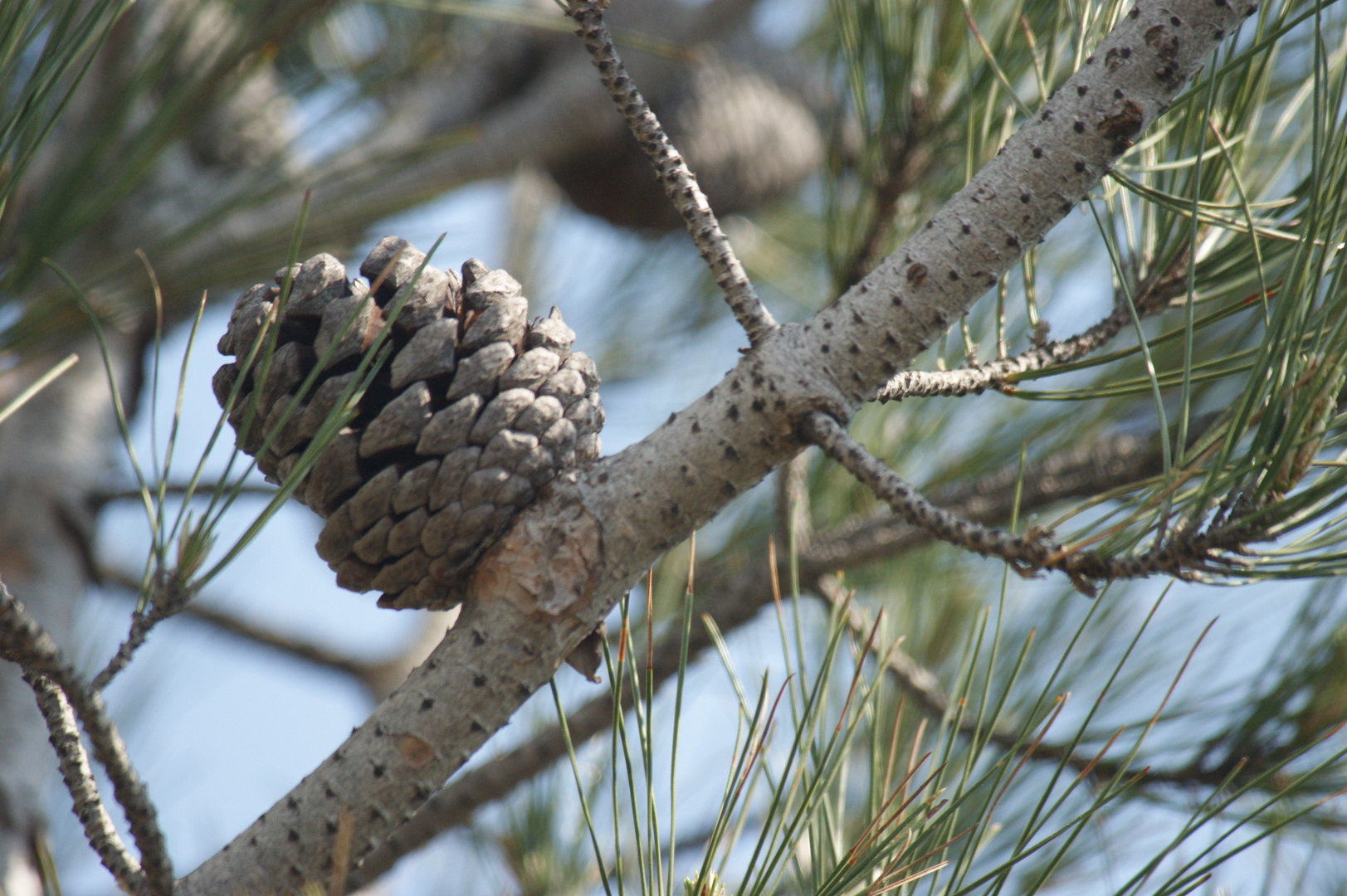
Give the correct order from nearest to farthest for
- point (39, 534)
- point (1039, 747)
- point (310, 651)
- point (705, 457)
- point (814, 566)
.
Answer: point (705, 457) → point (1039, 747) → point (814, 566) → point (39, 534) → point (310, 651)

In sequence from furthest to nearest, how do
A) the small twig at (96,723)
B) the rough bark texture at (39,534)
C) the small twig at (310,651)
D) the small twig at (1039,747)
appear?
the small twig at (310,651) → the rough bark texture at (39,534) → the small twig at (1039,747) → the small twig at (96,723)

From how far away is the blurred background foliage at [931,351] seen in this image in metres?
0.48

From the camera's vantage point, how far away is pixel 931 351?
131cm

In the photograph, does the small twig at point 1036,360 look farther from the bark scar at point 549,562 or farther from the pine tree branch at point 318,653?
the pine tree branch at point 318,653

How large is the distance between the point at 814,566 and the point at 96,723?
0.68 metres

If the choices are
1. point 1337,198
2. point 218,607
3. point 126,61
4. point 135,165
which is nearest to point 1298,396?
point 1337,198

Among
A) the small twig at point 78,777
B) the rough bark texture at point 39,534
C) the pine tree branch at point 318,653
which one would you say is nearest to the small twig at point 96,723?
the small twig at point 78,777

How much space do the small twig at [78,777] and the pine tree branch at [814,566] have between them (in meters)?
0.41

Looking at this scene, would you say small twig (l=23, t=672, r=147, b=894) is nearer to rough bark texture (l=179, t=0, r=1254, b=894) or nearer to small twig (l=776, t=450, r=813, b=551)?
rough bark texture (l=179, t=0, r=1254, b=894)

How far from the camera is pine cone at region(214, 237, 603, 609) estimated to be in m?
0.51

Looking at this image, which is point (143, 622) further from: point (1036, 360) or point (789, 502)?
point (789, 502)

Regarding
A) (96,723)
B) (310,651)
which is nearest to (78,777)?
(96,723)

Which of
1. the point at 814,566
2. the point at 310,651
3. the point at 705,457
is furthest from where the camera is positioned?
the point at 310,651

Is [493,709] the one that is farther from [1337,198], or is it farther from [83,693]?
[1337,198]
